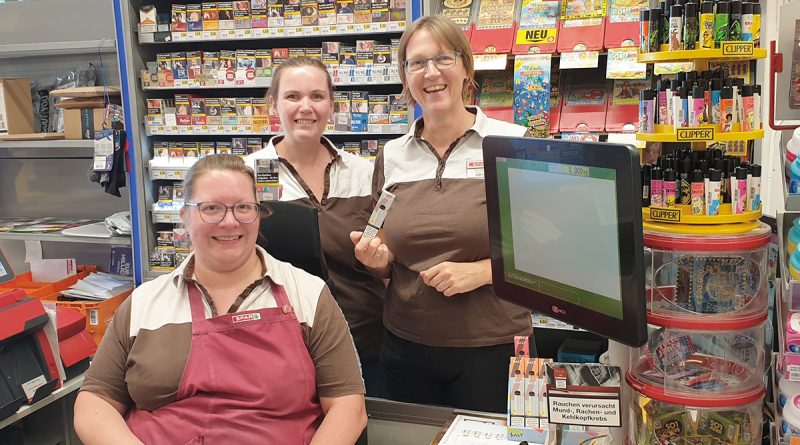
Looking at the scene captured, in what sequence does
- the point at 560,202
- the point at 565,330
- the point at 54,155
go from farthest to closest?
the point at 54,155
the point at 565,330
the point at 560,202

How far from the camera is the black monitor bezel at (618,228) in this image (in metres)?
1.29

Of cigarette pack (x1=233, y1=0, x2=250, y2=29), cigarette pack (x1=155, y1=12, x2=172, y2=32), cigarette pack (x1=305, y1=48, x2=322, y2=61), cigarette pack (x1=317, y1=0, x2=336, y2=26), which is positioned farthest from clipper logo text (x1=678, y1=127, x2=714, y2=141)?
cigarette pack (x1=155, y1=12, x2=172, y2=32)

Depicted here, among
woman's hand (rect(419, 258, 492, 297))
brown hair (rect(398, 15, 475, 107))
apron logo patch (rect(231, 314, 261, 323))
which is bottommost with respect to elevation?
apron logo patch (rect(231, 314, 261, 323))

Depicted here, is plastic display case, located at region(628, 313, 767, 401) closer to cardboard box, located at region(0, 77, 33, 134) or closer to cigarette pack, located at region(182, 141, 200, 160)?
cigarette pack, located at region(182, 141, 200, 160)

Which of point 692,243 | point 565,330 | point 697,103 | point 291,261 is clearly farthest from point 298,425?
point 565,330

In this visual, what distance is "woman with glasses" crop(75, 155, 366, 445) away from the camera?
182cm

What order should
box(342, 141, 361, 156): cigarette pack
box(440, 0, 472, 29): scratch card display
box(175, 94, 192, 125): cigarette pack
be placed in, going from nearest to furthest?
box(440, 0, 472, 29): scratch card display < box(342, 141, 361, 156): cigarette pack < box(175, 94, 192, 125): cigarette pack

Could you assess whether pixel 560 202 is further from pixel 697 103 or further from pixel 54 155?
pixel 54 155

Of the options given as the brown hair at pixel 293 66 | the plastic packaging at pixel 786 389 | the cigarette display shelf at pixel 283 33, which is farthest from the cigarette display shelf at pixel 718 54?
the cigarette display shelf at pixel 283 33

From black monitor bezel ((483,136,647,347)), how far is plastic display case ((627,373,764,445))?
0.28m

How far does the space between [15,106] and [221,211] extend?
11.7 feet

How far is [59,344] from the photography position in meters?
2.67

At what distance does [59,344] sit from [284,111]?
1275 mm

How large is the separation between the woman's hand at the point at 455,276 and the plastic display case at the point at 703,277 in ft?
1.74
